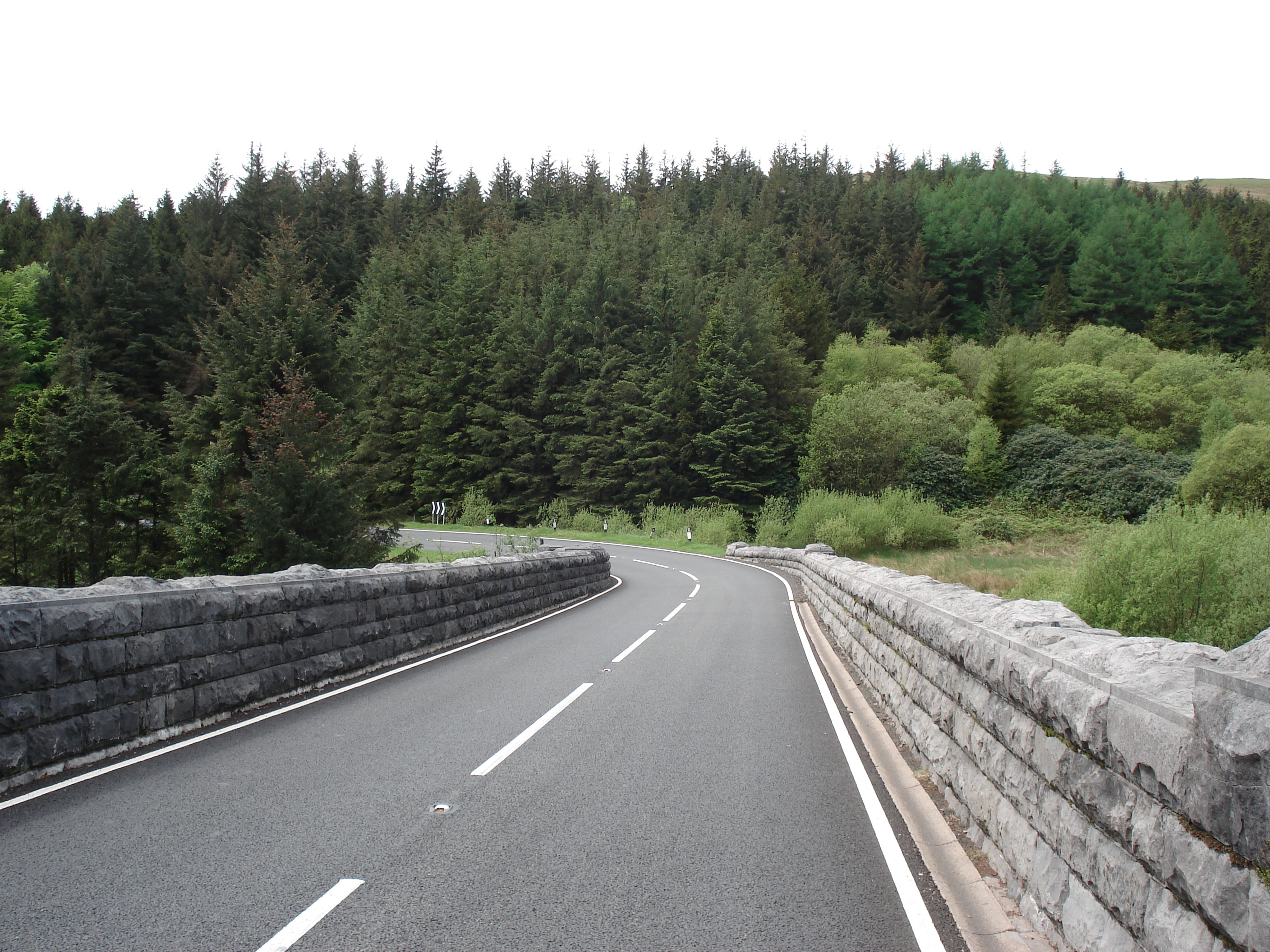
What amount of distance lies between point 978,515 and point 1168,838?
51526mm

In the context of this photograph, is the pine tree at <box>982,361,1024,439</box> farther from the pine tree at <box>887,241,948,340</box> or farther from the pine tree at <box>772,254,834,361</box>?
the pine tree at <box>887,241,948,340</box>

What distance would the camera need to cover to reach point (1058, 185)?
330 ft

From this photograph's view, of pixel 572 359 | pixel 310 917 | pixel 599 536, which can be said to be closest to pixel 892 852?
pixel 310 917

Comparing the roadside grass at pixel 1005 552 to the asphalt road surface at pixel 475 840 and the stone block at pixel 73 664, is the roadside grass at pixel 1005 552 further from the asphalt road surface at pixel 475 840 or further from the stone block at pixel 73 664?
the stone block at pixel 73 664

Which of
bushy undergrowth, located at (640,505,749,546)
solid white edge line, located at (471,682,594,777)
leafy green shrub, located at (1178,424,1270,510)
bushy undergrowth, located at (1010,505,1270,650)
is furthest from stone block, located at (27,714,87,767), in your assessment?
leafy green shrub, located at (1178,424,1270,510)

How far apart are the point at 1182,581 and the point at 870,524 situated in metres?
25.9

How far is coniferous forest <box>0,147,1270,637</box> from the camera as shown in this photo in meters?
27.1

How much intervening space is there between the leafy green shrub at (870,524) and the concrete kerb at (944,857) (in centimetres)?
3404

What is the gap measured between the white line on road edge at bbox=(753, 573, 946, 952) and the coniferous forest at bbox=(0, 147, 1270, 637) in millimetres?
19755

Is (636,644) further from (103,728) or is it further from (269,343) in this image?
(269,343)

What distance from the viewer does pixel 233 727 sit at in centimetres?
680

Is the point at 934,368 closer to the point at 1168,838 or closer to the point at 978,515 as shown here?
the point at 978,515

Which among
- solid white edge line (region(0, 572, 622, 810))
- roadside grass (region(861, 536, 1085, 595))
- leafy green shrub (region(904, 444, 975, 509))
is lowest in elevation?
roadside grass (region(861, 536, 1085, 595))

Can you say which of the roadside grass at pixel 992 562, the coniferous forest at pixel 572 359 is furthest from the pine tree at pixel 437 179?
the roadside grass at pixel 992 562
